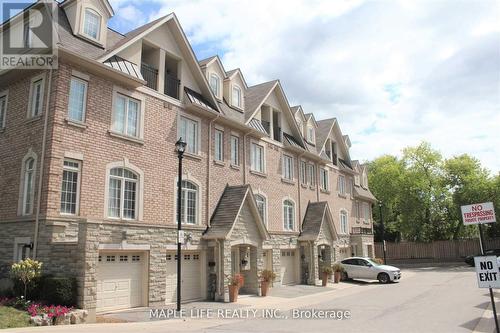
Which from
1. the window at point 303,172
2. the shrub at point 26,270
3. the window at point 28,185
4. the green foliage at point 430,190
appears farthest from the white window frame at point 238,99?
the green foliage at point 430,190

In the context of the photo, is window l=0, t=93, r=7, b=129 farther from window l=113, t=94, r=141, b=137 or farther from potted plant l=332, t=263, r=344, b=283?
potted plant l=332, t=263, r=344, b=283

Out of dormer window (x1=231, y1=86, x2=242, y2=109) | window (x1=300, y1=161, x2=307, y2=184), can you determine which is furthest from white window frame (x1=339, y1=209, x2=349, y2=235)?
dormer window (x1=231, y1=86, x2=242, y2=109)

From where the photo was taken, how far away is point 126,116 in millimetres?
16625

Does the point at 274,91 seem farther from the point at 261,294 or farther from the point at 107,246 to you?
the point at 107,246

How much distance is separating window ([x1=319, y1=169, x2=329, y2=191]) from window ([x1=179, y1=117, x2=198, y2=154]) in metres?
14.4

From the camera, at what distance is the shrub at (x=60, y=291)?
12.2m

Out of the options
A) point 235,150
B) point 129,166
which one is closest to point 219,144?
point 235,150

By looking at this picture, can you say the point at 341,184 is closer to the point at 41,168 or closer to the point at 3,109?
the point at 3,109

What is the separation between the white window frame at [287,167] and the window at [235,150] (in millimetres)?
5026

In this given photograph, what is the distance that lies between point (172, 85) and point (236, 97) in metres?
5.40

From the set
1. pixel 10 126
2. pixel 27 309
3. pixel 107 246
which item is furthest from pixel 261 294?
pixel 10 126

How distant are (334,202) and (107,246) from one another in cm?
2247

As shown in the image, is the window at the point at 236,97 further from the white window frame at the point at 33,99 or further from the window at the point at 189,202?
the white window frame at the point at 33,99

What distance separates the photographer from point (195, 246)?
18625 mm
